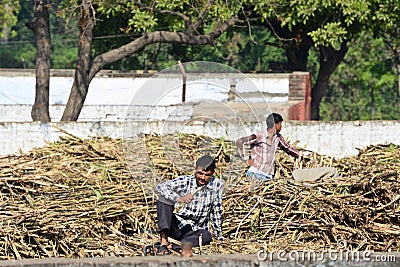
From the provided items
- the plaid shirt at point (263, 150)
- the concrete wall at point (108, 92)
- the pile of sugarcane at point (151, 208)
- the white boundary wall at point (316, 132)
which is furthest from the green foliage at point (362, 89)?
the pile of sugarcane at point (151, 208)

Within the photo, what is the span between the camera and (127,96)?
1748 centimetres

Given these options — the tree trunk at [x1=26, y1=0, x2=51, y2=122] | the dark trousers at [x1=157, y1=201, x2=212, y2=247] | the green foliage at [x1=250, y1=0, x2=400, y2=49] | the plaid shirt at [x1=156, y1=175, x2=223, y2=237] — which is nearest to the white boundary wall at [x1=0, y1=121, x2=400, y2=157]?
A: the tree trunk at [x1=26, y1=0, x2=51, y2=122]

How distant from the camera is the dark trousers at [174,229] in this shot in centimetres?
587

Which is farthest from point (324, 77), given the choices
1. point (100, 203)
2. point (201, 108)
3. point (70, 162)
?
point (100, 203)

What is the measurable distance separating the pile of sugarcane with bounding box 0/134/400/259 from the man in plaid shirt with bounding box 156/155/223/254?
192mm

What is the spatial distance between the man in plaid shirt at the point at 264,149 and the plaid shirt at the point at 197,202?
1624 millimetres

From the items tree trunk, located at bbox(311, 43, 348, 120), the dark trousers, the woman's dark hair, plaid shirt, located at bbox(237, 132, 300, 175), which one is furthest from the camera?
tree trunk, located at bbox(311, 43, 348, 120)

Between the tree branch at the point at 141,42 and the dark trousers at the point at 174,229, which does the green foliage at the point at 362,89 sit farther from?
the dark trousers at the point at 174,229

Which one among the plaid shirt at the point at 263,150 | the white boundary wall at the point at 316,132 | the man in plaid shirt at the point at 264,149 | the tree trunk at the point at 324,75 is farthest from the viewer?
the tree trunk at the point at 324,75

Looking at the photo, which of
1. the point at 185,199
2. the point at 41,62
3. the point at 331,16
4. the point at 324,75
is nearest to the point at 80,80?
the point at 41,62

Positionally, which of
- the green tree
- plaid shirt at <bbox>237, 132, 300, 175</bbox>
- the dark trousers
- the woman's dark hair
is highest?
the green tree

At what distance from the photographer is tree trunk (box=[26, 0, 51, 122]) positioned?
1248cm

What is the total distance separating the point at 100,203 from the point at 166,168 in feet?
4.22

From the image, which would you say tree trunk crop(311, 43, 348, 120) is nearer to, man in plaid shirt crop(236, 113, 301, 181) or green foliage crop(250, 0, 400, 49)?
green foliage crop(250, 0, 400, 49)
